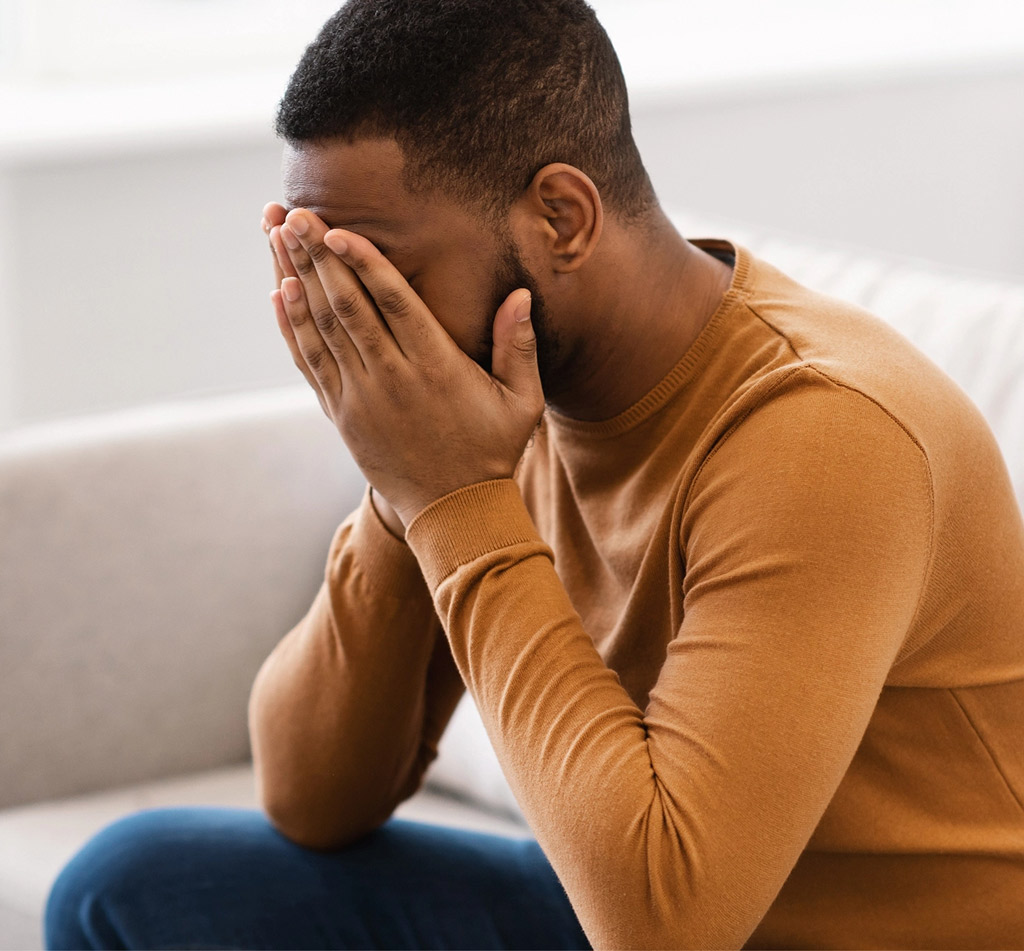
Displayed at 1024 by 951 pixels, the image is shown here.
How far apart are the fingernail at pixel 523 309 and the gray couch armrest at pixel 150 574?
690 mm

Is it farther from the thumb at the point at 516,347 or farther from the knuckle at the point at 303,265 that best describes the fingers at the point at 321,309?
the thumb at the point at 516,347

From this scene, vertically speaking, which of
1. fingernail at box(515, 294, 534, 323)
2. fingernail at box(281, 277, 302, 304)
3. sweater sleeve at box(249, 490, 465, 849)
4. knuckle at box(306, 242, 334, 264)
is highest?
knuckle at box(306, 242, 334, 264)

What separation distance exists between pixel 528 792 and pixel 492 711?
2.3 inches

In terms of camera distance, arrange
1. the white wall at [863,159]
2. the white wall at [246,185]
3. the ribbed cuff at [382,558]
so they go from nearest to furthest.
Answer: the ribbed cuff at [382,558]
the white wall at [246,185]
the white wall at [863,159]

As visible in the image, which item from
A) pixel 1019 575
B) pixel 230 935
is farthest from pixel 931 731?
pixel 230 935

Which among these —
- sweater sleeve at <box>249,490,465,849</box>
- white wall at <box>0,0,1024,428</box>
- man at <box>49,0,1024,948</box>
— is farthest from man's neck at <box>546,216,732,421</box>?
white wall at <box>0,0,1024,428</box>

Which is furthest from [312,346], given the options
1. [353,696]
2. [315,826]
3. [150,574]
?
[150,574]

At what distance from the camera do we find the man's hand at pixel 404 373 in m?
0.92

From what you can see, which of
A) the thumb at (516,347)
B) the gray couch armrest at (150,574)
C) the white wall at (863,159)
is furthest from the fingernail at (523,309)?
the white wall at (863,159)

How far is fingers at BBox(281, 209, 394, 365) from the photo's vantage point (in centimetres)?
92

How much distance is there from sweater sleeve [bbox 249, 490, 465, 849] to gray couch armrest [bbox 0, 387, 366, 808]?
336mm

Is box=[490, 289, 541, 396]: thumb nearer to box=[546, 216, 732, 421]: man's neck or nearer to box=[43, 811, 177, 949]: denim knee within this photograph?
box=[546, 216, 732, 421]: man's neck

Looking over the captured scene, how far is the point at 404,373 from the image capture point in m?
0.93

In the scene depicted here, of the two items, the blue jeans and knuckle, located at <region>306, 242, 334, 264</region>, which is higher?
knuckle, located at <region>306, 242, 334, 264</region>
